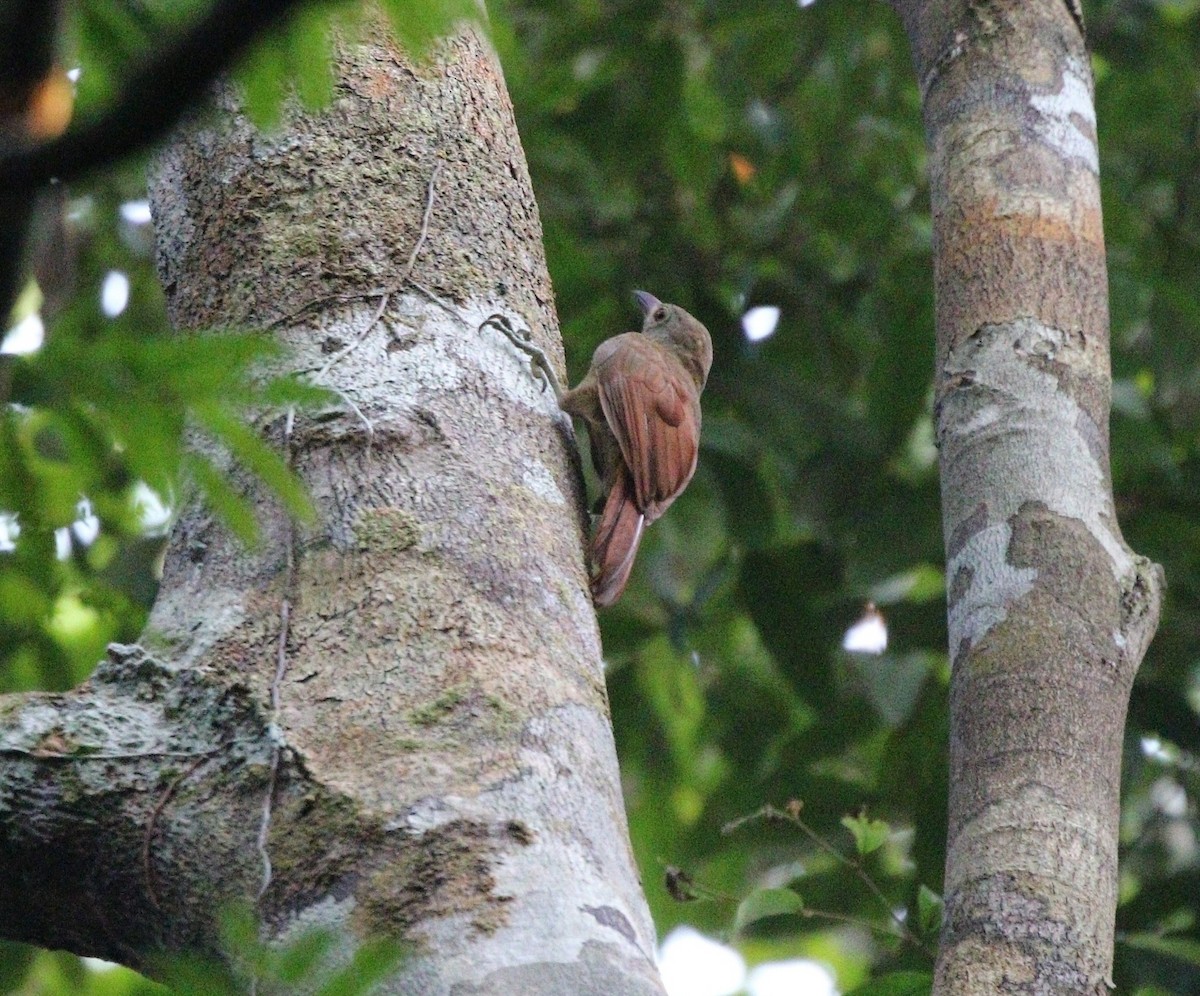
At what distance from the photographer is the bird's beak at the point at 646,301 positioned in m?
4.49

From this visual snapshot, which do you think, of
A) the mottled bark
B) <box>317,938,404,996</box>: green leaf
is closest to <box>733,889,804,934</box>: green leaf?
the mottled bark

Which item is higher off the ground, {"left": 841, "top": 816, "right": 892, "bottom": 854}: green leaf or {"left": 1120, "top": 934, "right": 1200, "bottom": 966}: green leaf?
{"left": 1120, "top": 934, "right": 1200, "bottom": 966}: green leaf

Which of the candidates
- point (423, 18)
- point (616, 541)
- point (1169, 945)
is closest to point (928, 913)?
point (616, 541)

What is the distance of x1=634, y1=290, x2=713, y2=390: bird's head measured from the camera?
169 inches

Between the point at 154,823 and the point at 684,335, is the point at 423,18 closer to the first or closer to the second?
the point at 154,823

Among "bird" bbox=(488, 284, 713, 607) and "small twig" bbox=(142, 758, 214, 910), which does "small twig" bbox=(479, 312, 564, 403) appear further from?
"small twig" bbox=(142, 758, 214, 910)

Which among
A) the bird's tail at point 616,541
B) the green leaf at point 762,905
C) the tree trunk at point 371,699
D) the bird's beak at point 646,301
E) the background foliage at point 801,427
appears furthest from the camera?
the bird's beak at point 646,301

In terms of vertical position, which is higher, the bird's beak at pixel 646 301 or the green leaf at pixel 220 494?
the bird's beak at pixel 646 301

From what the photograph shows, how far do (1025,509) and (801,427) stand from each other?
2.32 meters

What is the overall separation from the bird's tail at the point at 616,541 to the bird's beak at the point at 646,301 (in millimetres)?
1093

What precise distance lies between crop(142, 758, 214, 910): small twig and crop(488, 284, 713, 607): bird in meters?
1.35

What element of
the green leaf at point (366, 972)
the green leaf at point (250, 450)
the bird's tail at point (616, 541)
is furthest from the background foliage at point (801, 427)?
the green leaf at point (250, 450)

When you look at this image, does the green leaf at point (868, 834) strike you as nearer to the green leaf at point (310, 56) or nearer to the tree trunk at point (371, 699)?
the tree trunk at point (371, 699)

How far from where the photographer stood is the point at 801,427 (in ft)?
14.8
